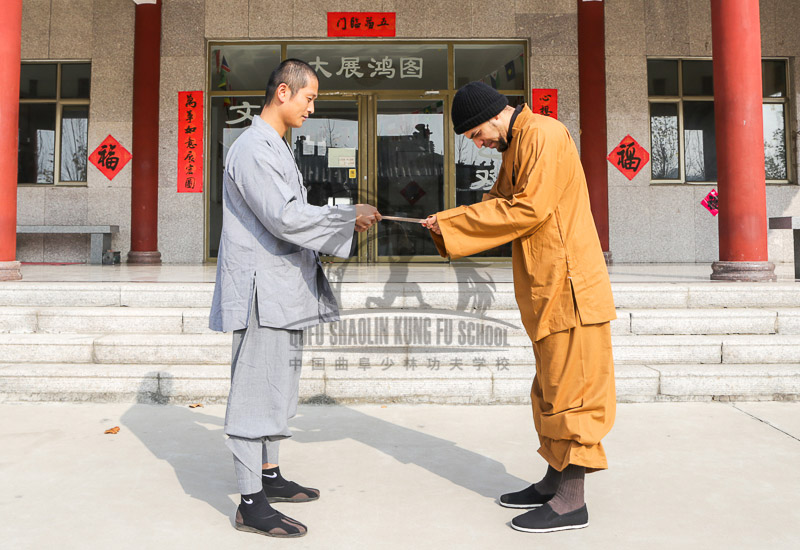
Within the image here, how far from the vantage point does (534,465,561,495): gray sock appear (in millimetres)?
2412

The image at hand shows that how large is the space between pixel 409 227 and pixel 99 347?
630 cm

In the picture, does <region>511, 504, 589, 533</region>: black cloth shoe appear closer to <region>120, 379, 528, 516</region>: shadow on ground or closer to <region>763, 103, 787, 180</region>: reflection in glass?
<region>120, 379, 528, 516</region>: shadow on ground

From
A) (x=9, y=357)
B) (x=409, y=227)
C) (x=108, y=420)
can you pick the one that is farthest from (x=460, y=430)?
(x=409, y=227)

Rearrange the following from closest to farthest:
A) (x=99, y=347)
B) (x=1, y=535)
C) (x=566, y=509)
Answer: (x=1, y=535) → (x=566, y=509) → (x=99, y=347)

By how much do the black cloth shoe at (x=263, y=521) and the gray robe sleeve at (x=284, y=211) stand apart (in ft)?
3.08

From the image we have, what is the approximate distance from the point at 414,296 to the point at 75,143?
25.5 feet

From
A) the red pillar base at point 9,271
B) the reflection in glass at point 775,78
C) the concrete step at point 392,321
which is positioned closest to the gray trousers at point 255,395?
the concrete step at point 392,321

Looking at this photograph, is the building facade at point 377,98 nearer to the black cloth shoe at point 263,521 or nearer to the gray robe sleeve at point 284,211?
the gray robe sleeve at point 284,211

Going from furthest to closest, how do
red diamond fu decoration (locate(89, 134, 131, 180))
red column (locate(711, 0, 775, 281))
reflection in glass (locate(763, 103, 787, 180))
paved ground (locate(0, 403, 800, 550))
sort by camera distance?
reflection in glass (locate(763, 103, 787, 180)) → red diamond fu decoration (locate(89, 134, 131, 180)) → red column (locate(711, 0, 775, 281)) → paved ground (locate(0, 403, 800, 550))

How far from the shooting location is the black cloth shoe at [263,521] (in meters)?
2.12

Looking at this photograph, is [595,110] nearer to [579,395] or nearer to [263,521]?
[579,395]

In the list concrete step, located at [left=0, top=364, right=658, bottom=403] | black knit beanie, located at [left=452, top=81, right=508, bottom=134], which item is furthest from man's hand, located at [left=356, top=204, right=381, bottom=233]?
concrete step, located at [left=0, top=364, right=658, bottom=403]

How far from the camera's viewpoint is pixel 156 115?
9477mm

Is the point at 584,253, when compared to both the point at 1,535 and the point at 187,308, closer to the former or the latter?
the point at 1,535
